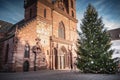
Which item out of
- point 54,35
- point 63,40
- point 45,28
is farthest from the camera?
point 63,40

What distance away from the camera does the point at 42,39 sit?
75.9 feet

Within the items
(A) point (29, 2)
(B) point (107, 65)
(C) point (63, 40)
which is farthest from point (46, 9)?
(B) point (107, 65)

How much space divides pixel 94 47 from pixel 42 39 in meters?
12.0

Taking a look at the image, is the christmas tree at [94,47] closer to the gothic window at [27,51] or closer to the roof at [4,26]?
the gothic window at [27,51]

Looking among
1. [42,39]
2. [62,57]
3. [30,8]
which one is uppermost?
[30,8]

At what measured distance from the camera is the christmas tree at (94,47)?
1347cm

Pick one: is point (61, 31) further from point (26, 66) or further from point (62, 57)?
point (26, 66)

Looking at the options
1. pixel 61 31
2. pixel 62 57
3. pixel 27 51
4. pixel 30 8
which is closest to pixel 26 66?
pixel 27 51

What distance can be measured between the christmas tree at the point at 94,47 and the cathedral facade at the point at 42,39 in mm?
6105

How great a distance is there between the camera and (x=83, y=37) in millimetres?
15625

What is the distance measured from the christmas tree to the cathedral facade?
6.11 meters

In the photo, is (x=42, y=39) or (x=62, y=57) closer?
(x=42, y=39)

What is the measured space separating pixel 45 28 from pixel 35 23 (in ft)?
8.91

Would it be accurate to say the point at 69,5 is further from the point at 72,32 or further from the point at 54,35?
the point at 54,35
